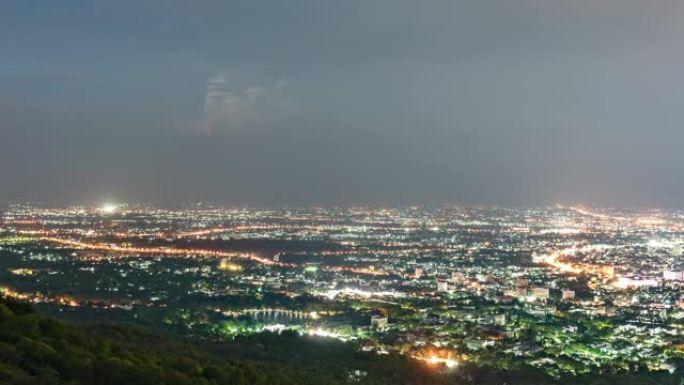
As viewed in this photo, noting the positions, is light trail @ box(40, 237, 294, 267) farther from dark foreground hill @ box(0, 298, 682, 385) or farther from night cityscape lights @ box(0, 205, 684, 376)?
dark foreground hill @ box(0, 298, 682, 385)

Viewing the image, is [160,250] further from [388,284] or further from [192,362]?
[192,362]

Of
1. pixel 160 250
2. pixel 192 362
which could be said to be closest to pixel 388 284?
pixel 160 250

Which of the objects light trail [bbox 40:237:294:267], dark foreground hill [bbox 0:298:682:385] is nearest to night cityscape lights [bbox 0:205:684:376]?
light trail [bbox 40:237:294:267]

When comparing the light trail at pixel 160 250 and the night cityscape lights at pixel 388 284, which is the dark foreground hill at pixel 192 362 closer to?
the night cityscape lights at pixel 388 284

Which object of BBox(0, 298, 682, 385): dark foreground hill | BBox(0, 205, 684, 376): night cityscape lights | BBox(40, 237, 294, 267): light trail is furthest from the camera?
BBox(40, 237, 294, 267): light trail

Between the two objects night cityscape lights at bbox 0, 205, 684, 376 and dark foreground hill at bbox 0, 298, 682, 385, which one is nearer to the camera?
dark foreground hill at bbox 0, 298, 682, 385

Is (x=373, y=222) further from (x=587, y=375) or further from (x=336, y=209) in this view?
(x=587, y=375)

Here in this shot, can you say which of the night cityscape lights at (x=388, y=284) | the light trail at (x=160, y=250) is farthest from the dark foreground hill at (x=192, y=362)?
the light trail at (x=160, y=250)

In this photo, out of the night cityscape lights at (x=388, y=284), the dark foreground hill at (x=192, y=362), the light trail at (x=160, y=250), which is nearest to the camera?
the dark foreground hill at (x=192, y=362)

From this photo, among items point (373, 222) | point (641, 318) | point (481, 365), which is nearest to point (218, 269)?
point (641, 318)
